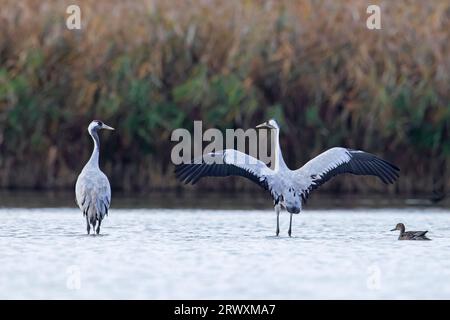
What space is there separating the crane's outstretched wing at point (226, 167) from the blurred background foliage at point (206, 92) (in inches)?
144

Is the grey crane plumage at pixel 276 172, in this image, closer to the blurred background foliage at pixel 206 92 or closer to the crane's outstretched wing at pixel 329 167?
the crane's outstretched wing at pixel 329 167

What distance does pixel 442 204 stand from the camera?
15.9m

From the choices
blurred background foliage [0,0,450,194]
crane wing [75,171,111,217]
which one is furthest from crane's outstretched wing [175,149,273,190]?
blurred background foliage [0,0,450,194]

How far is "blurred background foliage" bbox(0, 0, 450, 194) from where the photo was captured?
16734 millimetres

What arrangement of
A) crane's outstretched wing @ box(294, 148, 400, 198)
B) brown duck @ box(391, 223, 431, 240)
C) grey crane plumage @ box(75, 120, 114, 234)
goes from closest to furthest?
brown duck @ box(391, 223, 431, 240) → grey crane plumage @ box(75, 120, 114, 234) → crane's outstretched wing @ box(294, 148, 400, 198)

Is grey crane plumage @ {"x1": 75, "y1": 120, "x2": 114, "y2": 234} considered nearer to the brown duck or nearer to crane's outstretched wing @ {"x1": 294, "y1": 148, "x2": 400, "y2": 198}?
crane's outstretched wing @ {"x1": 294, "y1": 148, "x2": 400, "y2": 198}

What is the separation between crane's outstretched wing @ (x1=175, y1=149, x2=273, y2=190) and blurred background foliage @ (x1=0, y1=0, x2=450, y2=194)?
144 inches

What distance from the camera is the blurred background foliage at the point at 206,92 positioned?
54.9ft

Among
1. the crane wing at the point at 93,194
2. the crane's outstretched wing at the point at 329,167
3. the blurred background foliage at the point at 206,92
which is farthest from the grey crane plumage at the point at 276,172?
the blurred background foliage at the point at 206,92

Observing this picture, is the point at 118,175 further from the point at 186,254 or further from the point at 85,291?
the point at 85,291

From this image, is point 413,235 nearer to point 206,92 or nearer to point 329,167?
point 329,167

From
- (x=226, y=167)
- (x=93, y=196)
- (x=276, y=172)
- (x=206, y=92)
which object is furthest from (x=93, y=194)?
(x=206, y=92)

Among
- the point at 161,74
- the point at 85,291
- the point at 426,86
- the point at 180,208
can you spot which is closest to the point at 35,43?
the point at 161,74
